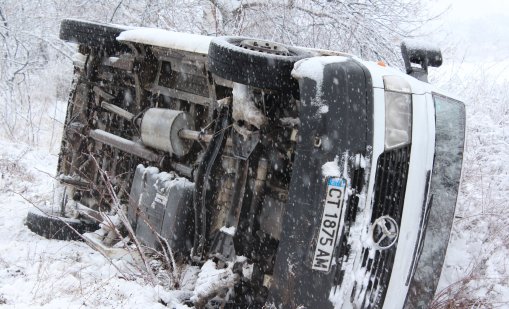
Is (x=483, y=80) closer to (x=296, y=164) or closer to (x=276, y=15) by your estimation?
(x=276, y=15)

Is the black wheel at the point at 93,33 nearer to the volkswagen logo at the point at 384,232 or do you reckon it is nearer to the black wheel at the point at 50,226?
the black wheel at the point at 50,226

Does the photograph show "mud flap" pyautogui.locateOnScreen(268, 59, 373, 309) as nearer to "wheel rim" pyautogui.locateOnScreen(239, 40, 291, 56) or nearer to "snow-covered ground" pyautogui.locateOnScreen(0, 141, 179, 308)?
"snow-covered ground" pyautogui.locateOnScreen(0, 141, 179, 308)

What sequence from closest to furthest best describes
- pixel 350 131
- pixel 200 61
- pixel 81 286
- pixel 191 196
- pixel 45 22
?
1. pixel 350 131
2. pixel 81 286
3. pixel 191 196
4. pixel 200 61
5. pixel 45 22

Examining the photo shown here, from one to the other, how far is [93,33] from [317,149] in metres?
2.76

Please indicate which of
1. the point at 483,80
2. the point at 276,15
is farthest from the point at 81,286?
the point at 483,80

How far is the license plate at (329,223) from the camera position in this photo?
2.57 m

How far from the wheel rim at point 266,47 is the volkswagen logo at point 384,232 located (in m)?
1.36

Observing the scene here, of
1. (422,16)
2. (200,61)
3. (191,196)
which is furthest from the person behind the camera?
(422,16)

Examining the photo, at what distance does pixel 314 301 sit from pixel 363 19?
6655 mm

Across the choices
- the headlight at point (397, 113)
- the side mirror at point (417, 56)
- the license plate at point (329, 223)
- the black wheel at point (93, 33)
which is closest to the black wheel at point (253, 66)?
the headlight at point (397, 113)

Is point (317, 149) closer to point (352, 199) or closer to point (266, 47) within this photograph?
point (352, 199)

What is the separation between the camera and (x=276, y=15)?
8750 mm

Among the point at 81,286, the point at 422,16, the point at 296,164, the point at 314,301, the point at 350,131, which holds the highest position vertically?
the point at 422,16

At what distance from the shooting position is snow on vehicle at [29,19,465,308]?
2.59m
